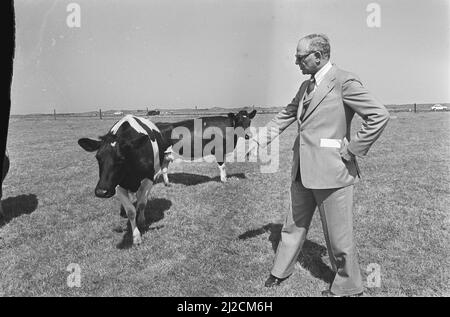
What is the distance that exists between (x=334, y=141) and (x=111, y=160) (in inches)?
116

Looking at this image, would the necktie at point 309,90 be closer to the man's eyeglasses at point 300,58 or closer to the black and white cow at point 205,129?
the man's eyeglasses at point 300,58

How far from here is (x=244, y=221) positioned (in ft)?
21.9

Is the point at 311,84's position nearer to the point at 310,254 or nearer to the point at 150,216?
the point at 310,254

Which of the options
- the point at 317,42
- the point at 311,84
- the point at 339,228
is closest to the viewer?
the point at 317,42

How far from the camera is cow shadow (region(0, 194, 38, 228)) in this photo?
706 centimetres

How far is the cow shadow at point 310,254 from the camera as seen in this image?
4582mm

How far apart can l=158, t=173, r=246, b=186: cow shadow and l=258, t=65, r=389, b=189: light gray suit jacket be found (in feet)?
20.9

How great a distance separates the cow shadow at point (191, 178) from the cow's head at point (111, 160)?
4689 mm

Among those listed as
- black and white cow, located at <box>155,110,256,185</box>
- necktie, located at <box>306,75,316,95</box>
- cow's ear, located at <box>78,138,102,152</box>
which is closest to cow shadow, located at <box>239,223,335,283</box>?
necktie, located at <box>306,75,316,95</box>

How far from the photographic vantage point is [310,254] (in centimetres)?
516

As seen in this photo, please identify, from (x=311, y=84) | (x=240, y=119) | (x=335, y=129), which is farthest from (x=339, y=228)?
(x=240, y=119)

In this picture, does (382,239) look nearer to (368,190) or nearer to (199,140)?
(368,190)

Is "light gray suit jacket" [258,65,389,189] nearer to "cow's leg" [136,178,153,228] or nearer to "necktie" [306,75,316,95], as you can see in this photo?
"necktie" [306,75,316,95]

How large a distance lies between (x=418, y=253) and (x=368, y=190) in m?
3.62
